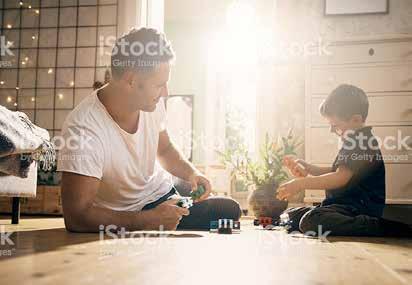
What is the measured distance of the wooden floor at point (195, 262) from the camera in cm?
68

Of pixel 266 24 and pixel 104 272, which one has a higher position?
pixel 266 24

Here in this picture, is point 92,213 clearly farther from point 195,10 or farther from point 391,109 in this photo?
point 195,10

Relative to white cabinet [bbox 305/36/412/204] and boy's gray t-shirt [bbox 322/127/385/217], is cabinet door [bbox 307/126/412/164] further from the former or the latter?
boy's gray t-shirt [bbox 322/127/385/217]

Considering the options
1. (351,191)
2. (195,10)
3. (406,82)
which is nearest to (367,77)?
(406,82)

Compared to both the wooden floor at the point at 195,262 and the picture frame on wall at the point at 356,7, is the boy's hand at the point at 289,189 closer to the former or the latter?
the wooden floor at the point at 195,262

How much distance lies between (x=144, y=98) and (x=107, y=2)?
2574 millimetres

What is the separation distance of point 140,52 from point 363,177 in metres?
0.97

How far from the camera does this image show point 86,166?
50.8 inches

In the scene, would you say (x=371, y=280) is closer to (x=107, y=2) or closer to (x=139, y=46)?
(x=139, y=46)

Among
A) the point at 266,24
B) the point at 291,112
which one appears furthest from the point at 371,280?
the point at 266,24

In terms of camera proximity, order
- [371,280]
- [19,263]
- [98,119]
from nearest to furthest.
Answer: [371,280], [19,263], [98,119]

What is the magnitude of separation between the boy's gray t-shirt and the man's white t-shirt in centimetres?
68

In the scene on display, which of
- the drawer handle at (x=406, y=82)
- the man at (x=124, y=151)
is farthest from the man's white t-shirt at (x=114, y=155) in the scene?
the drawer handle at (x=406, y=82)

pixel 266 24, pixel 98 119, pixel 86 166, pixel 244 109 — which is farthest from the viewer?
pixel 244 109
